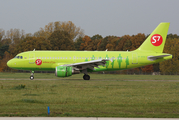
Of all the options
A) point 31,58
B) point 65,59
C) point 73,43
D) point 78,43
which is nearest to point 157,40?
point 65,59

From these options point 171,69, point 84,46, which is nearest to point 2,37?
point 84,46

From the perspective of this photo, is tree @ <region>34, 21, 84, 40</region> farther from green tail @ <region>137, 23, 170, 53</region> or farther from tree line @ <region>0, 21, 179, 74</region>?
green tail @ <region>137, 23, 170, 53</region>

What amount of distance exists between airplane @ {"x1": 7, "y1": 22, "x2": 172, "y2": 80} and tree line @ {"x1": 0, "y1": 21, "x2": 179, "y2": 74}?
A: 3619 cm

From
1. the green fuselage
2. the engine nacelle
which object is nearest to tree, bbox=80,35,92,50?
the green fuselage

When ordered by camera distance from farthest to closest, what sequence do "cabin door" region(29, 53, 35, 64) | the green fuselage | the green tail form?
the green tail
the green fuselage
"cabin door" region(29, 53, 35, 64)

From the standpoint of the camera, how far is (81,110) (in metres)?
12.1

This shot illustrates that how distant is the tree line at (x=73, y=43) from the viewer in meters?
74.5

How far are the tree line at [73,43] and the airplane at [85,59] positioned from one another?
119ft

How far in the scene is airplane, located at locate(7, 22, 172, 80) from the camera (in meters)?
33.9

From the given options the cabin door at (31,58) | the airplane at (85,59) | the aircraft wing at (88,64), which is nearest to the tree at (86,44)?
the airplane at (85,59)

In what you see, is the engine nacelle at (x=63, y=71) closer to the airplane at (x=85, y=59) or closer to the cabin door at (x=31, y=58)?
the airplane at (x=85, y=59)

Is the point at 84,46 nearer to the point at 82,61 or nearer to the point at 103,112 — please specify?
the point at 82,61

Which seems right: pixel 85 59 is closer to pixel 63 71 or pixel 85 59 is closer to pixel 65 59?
pixel 65 59

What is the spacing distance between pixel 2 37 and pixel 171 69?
7767 centimetres
